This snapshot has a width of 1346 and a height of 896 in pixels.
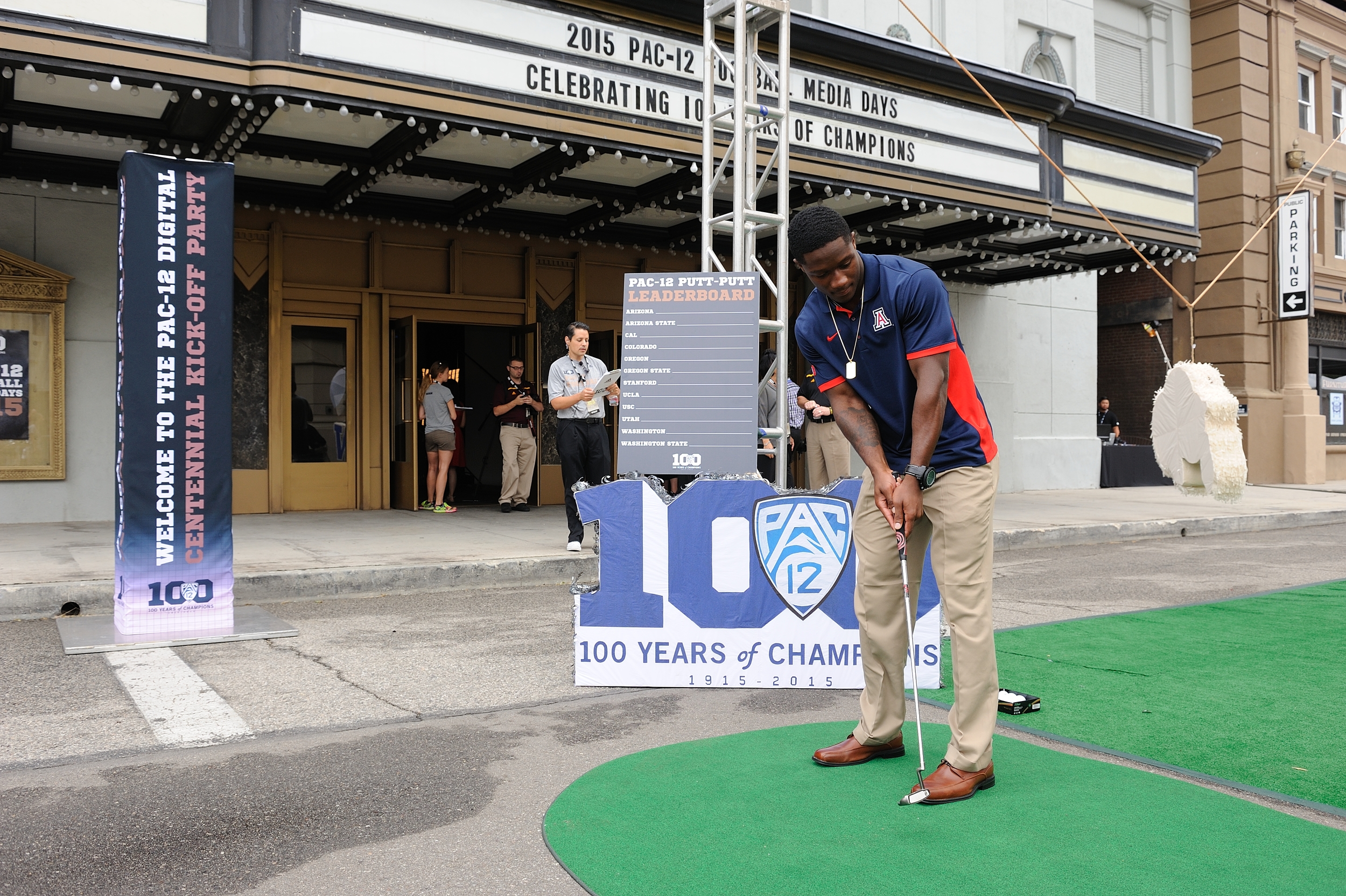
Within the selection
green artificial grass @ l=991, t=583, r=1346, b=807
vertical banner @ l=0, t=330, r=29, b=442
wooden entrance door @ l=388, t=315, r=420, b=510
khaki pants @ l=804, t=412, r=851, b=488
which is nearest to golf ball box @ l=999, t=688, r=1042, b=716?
green artificial grass @ l=991, t=583, r=1346, b=807

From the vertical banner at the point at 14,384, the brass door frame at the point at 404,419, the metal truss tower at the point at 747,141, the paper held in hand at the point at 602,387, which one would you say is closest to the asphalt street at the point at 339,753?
the paper held in hand at the point at 602,387

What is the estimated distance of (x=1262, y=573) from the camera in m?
9.44

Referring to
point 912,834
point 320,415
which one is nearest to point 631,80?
point 320,415

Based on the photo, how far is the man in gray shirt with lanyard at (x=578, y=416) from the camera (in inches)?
366

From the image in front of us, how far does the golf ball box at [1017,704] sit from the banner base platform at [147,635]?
13.6ft

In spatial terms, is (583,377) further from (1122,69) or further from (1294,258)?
(1294,258)

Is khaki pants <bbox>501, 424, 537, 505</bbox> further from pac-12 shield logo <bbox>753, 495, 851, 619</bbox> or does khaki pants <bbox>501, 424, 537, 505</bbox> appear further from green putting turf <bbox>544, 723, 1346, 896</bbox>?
green putting turf <bbox>544, 723, 1346, 896</bbox>

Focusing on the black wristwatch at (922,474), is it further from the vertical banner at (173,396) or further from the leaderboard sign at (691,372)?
the vertical banner at (173,396)

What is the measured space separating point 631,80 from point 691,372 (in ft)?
14.6

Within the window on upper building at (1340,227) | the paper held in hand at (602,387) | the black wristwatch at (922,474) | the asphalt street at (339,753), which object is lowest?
the asphalt street at (339,753)

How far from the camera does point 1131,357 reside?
2464 centimetres

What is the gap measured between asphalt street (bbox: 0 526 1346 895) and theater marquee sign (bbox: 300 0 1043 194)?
4.65 metres

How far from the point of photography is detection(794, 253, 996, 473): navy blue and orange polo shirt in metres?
3.61

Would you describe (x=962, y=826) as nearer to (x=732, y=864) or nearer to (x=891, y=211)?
(x=732, y=864)
